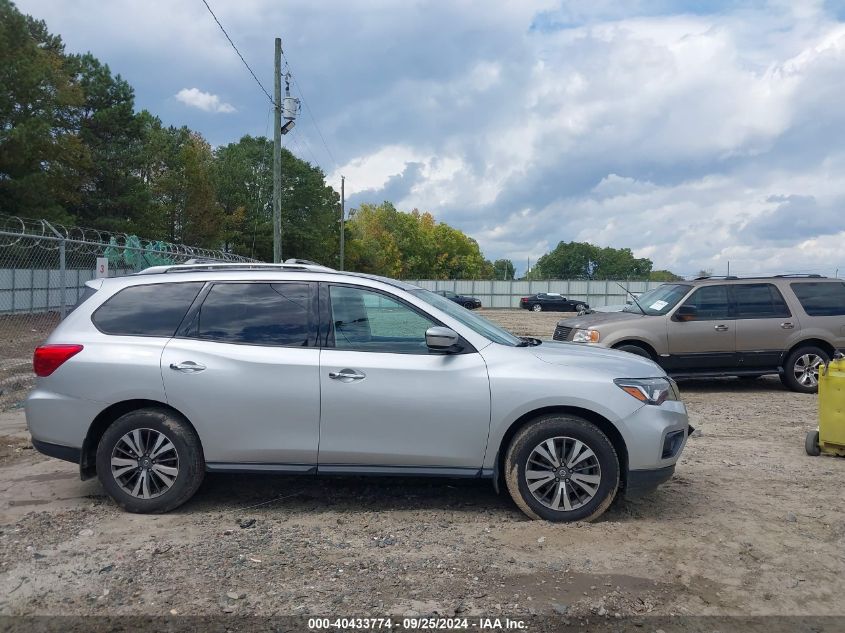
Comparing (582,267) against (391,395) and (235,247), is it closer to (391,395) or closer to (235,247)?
(235,247)

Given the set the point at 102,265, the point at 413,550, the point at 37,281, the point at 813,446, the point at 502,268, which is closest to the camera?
the point at 413,550

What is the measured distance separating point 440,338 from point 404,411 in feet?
1.81

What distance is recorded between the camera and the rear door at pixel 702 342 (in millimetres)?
10648

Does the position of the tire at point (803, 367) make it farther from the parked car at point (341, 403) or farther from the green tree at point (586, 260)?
the green tree at point (586, 260)

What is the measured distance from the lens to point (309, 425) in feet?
16.1

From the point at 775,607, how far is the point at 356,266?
8156 centimetres

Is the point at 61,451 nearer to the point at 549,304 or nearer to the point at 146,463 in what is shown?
the point at 146,463

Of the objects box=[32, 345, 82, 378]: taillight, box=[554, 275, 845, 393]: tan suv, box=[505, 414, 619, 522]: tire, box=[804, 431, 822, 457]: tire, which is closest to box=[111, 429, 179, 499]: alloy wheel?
box=[32, 345, 82, 378]: taillight

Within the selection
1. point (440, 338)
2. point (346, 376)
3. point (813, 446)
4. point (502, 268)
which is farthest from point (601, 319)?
point (502, 268)

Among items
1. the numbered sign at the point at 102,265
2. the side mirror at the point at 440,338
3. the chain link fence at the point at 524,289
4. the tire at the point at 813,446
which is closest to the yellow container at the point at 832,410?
the tire at the point at 813,446

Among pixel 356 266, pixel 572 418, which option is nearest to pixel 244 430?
pixel 572 418

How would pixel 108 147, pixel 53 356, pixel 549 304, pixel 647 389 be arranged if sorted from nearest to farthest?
pixel 647 389
pixel 53 356
pixel 108 147
pixel 549 304

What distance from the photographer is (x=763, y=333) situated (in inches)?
422

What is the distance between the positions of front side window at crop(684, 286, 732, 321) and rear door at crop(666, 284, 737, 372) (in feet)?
0.05
